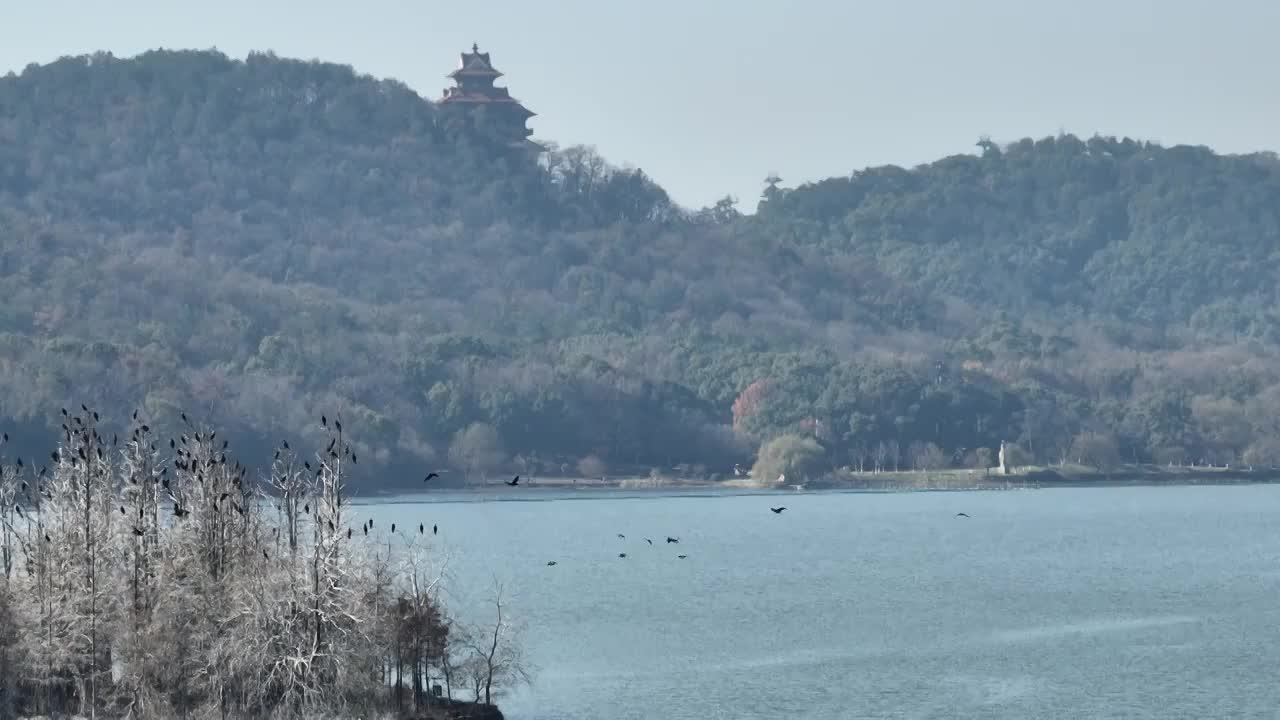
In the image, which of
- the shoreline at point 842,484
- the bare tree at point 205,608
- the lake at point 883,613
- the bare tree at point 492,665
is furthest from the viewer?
the shoreline at point 842,484

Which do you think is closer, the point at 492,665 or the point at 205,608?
the point at 205,608

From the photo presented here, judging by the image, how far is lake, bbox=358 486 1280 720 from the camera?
6125 cm

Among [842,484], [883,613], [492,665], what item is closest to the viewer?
[492,665]

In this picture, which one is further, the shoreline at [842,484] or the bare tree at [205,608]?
the shoreline at [842,484]

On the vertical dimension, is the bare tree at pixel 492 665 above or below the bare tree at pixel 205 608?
below

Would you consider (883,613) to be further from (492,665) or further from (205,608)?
(205,608)

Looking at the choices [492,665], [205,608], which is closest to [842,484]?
[492,665]

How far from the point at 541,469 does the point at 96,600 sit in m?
137

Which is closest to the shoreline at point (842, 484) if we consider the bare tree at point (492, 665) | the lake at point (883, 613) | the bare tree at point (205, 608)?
the lake at point (883, 613)

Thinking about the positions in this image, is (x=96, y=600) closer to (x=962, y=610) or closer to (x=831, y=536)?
(x=962, y=610)

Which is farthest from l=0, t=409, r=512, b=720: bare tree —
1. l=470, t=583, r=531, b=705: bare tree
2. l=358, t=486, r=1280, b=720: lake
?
l=358, t=486, r=1280, b=720: lake

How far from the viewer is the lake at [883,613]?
61250mm

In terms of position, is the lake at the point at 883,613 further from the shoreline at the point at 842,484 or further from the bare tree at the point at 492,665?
the shoreline at the point at 842,484

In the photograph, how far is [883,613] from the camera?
8312cm
